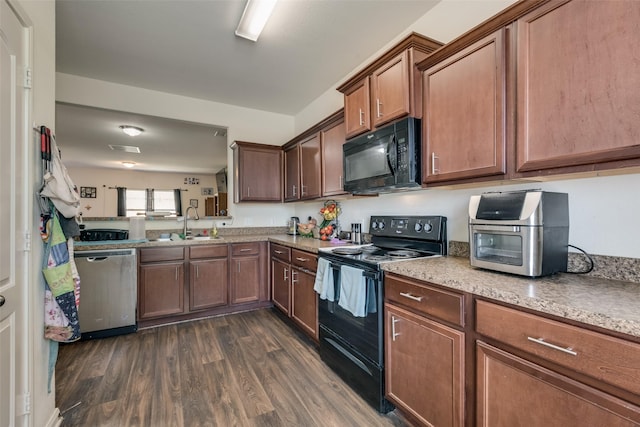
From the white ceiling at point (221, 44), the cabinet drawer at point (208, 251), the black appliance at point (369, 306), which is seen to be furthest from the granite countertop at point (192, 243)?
the white ceiling at point (221, 44)

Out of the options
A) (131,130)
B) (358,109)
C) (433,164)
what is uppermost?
(131,130)

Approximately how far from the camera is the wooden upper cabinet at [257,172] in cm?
364

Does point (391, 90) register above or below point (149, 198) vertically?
above

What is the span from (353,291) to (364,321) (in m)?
0.19

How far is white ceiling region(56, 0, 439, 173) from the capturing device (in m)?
2.11

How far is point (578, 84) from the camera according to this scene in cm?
109

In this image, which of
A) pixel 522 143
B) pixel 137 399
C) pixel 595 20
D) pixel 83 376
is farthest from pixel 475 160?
pixel 83 376

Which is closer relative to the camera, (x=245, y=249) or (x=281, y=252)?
(x=281, y=252)

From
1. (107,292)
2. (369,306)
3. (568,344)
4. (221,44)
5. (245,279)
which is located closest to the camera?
(568,344)

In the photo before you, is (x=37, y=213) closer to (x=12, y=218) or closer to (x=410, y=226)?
(x=12, y=218)

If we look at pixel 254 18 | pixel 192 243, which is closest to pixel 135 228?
pixel 192 243

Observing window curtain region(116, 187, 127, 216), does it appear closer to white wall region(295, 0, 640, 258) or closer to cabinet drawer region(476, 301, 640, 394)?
white wall region(295, 0, 640, 258)

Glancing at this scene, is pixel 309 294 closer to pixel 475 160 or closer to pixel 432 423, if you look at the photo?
pixel 432 423

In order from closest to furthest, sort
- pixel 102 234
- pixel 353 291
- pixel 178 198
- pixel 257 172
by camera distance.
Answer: pixel 353 291
pixel 102 234
pixel 257 172
pixel 178 198
